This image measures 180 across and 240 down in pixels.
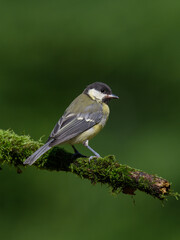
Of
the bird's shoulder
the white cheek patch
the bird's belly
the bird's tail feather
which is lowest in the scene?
the bird's tail feather

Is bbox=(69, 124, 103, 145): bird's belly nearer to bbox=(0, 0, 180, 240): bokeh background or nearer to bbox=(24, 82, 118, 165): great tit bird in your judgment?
bbox=(24, 82, 118, 165): great tit bird

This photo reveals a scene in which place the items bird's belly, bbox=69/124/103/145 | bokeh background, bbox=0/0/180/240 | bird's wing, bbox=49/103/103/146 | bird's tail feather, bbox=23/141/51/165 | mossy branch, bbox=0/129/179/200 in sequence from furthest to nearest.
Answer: bokeh background, bbox=0/0/180/240, bird's belly, bbox=69/124/103/145, bird's wing, bbox=49/103/103/146, bird's tail feather, bbox=23/141/51/165, mossy branch, bbox=0/129/179/200

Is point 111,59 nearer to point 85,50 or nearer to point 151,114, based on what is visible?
point 85,50

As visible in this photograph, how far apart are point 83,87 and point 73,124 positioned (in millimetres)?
3208

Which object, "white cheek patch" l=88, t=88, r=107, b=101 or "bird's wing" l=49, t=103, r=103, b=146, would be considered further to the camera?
"white cheek patch" l=88, t=88, r=107, b=101

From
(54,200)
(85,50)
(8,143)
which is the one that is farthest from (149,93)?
(8,143)

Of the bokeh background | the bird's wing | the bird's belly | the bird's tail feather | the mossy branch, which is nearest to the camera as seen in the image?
the mossy branch

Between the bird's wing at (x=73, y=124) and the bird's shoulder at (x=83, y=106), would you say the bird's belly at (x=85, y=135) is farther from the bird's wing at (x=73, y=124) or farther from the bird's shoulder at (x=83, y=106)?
the bird's shoulder at (x=83, y=106)

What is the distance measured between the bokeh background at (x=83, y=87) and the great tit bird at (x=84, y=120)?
1.71m

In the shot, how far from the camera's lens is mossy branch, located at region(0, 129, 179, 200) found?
2.60 metres

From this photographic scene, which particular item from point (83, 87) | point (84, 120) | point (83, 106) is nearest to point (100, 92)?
point (83, 106)

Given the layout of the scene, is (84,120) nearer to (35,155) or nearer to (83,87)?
(35,155)

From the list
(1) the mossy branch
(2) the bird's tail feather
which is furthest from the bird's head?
(2) the bird's tail feather

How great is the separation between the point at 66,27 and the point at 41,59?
29.6 inches
